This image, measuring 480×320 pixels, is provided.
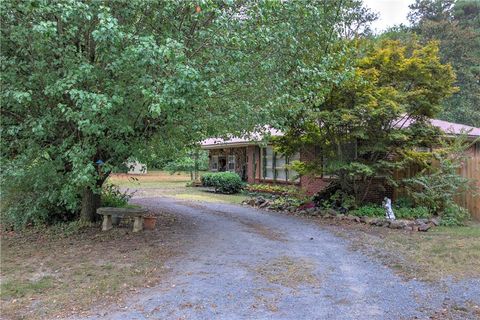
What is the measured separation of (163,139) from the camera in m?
8.44

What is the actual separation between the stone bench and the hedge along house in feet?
9.52

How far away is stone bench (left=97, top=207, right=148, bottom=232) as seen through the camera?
29.6 feet

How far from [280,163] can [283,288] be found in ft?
44.4

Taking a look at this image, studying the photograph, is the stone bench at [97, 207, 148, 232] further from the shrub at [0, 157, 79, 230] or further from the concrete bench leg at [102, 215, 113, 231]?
the shrub at [0, 157, 79, 230]

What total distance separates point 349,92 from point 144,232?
6223mm

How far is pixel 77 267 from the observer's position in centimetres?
650

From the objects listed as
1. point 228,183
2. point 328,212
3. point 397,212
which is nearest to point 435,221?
point 397,212

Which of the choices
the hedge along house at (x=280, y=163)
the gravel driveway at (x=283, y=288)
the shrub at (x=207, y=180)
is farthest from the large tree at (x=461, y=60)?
the gravel driveway at (x=283, y=288)

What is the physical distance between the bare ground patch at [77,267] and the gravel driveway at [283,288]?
1.32 feet

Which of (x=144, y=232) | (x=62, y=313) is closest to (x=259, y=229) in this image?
(x=144, y=232)

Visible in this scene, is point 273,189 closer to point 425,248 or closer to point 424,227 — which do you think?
point 424,227

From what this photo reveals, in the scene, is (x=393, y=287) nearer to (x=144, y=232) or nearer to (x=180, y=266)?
(x=180, y=266)

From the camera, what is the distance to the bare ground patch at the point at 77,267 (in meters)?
4.97

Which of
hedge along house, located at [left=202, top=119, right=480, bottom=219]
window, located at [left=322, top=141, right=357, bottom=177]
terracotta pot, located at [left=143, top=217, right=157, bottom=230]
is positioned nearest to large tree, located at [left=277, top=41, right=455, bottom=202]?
window, located at [left=322, top=141, right=357, bottom=177]
